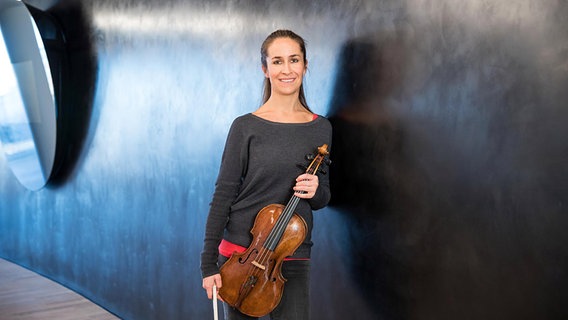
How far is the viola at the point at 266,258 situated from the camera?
5.88 feet

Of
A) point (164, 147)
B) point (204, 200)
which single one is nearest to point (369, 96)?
point (204, 200)

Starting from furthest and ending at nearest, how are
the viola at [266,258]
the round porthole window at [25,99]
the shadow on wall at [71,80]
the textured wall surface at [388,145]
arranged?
the round porthole window at [25,99] < the shadow on wall at [71,80] < the viola at [266,258] < the textured wall surface at [388,145]

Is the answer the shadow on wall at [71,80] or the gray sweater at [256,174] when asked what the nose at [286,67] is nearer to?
the gray sweater at [256,174]

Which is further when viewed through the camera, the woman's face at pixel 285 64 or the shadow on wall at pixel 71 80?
the shadow on wall at pixel 71 80

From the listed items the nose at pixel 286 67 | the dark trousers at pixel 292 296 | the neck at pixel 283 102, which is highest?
the nose at pixel 286 67

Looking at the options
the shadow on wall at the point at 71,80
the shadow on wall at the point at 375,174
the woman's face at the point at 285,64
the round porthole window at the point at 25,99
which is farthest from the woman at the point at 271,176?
the round porthole window at the point at 25,99

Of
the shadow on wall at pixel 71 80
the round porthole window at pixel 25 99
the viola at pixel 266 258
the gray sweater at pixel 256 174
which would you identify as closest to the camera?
the viola at pixel 266 258

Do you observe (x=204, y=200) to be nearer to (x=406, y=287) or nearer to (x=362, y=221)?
(x=362, y=221)

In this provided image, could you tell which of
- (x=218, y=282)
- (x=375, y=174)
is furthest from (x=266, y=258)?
(x=375, y=174)

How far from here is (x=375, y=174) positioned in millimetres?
1962

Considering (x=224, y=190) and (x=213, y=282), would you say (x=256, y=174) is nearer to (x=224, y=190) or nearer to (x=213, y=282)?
(x=224, y=190)

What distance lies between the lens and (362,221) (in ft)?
6.62

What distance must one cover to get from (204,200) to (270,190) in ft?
3.76

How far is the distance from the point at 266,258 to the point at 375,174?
0.42 metres
